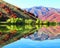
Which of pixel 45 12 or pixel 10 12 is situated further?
pixel 45 12

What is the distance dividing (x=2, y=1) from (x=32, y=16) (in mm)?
5286

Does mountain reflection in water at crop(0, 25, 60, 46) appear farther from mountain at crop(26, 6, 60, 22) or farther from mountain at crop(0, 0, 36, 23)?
mountain at crop(26, 6, 60, 22)

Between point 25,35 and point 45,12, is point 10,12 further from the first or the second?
point 25,35

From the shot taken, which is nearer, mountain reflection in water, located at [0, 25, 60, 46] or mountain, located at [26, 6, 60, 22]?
mountain reflection in water, located at [0, 25, 60, 46]

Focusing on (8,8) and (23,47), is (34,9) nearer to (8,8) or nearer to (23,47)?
(8,8)

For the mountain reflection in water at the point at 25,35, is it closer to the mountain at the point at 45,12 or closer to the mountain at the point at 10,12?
the mountain at the point at 10,12

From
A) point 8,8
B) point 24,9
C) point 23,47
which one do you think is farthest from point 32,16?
point 23,47

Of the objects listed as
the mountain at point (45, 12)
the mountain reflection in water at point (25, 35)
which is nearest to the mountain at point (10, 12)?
the mountain at point (45, 12)

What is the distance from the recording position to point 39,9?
125 ft

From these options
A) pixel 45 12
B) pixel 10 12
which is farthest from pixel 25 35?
pixel 45 12

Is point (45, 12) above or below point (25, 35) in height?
below

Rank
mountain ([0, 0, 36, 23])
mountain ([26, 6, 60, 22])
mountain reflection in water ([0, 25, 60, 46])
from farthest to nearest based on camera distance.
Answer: mountain ([26, 6, 60, 22]) < mountain ([0, 0, 36, 23]) < mountain reflection in water ([0, 25, 60, 46])

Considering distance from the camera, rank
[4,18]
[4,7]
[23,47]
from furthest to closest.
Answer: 1. [4,7]
2. [4,18]
3. [23,47]

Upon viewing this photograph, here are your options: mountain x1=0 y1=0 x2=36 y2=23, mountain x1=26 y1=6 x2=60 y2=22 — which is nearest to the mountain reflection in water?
mountain x1=0 y1=0 x2=36 y2=23
